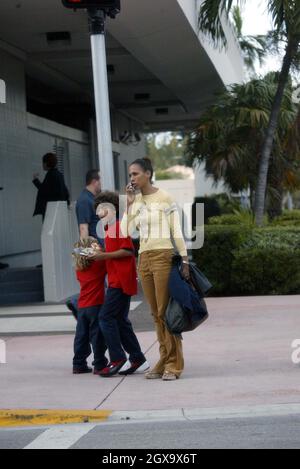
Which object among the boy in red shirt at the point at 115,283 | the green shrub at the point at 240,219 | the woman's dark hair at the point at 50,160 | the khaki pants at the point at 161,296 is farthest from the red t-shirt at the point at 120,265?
the green shrub at the point at 240,219

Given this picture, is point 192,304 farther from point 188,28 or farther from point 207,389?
point 188,28

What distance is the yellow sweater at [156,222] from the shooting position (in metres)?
8.98

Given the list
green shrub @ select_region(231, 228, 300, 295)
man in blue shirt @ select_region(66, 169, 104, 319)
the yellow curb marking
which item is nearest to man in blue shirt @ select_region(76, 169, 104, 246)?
man in blue shirt @ select_region(66, 169, 104, 319)

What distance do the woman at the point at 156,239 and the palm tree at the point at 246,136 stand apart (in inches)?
443

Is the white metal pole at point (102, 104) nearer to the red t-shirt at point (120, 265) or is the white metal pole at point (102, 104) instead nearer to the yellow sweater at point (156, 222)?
the red t-shirt at point (120, 265)

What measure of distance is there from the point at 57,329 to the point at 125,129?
64.9ft

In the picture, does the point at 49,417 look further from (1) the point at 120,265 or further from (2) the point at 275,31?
(2) the point at 275,31

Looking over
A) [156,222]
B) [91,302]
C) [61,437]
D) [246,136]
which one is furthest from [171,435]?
[246,136]

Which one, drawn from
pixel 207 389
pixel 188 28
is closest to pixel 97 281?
pixel 207 389

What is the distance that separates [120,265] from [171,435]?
7.84ft

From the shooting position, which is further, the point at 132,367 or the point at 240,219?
the point at 240,219

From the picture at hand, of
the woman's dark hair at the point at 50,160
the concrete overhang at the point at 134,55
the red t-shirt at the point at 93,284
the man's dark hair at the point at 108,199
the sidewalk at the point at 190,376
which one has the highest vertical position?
the concrete overhang at the point at 134,55

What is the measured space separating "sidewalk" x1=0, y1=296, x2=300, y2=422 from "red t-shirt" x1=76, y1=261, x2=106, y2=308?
747 millimetres

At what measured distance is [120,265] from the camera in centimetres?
920
